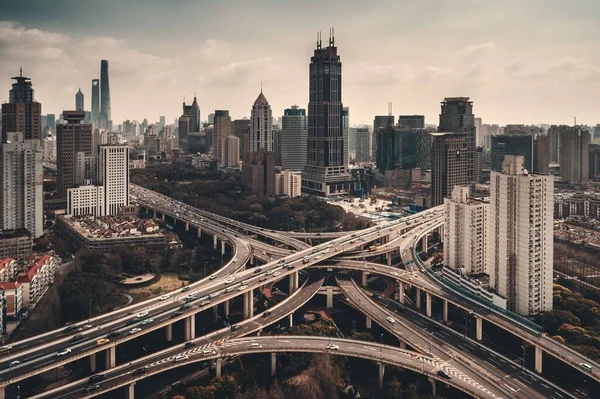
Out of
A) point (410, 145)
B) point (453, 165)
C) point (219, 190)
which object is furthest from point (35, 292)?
point (410, 145)

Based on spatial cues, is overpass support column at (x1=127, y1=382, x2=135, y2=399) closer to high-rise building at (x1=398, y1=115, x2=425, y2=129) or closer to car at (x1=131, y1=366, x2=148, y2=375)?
car at (x1=131, y1=366, x2=148, y2=375)

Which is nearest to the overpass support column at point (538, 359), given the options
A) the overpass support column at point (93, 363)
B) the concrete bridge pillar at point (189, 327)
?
the concrete bridge pillar at point (189, 327)

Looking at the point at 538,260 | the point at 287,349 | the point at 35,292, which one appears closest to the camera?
the point at 287,349

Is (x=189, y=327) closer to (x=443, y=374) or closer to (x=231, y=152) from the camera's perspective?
(x=443, y=374)

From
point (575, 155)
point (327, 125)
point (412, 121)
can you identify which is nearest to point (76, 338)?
point (327, 125)

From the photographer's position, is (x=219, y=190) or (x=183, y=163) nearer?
(x=219, y=190)

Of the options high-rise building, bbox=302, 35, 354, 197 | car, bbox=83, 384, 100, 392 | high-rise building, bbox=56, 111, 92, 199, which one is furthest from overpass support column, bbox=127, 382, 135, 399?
high-rise building, bbox=302, 35, 354, 197

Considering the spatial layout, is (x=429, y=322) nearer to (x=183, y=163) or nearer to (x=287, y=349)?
(x=287, y=349)
